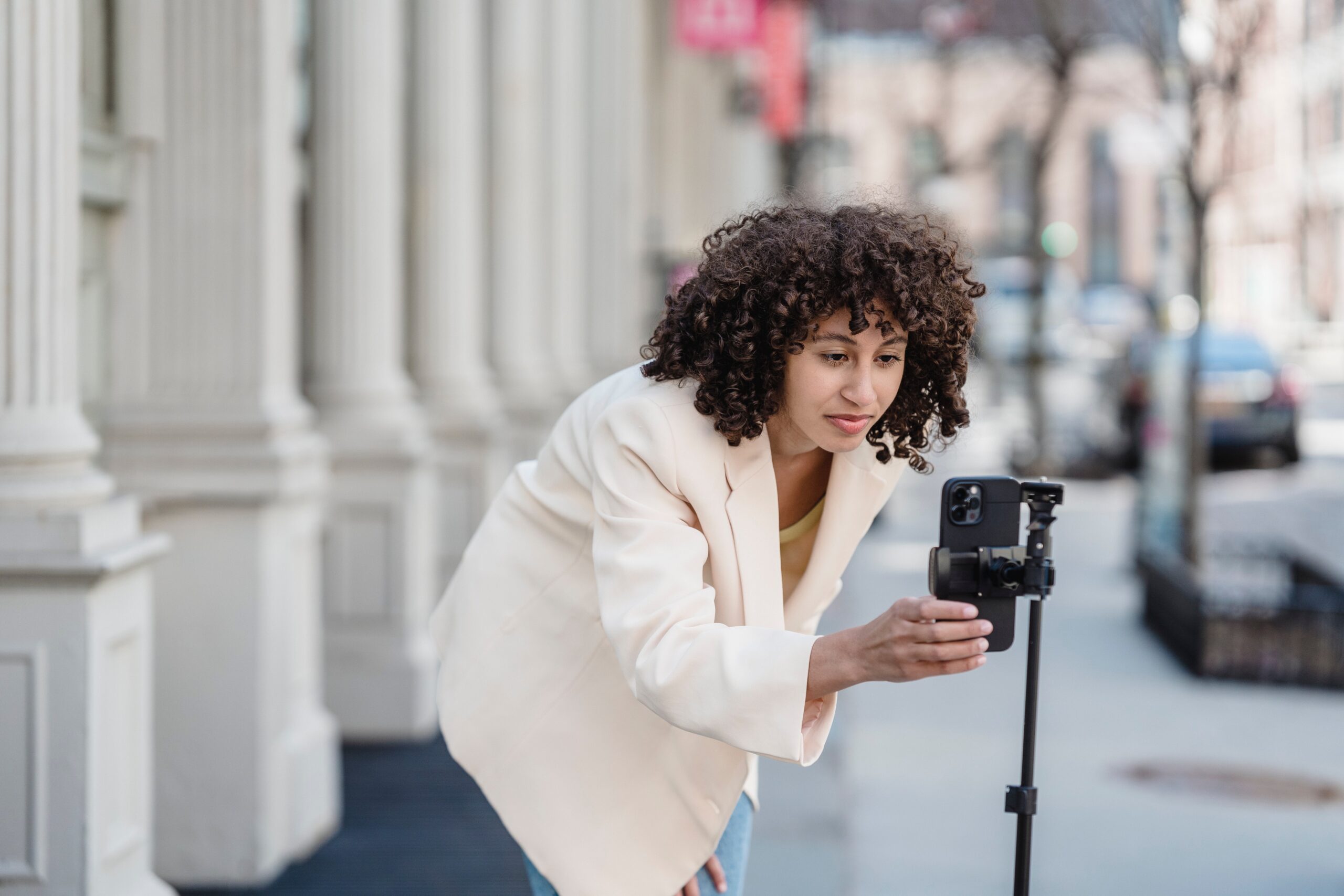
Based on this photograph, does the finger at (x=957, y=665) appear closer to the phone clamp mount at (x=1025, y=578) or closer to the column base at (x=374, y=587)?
the phone clamp mount at (x=1025, y=578)

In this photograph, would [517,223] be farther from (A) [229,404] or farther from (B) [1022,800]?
(B) [1022,800]

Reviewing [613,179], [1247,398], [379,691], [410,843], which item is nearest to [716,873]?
[410,843]

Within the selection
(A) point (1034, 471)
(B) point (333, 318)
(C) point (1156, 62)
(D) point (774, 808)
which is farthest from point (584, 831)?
(A) point (1034, 471)

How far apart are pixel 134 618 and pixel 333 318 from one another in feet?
10.0

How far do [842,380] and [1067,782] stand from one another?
4.53m

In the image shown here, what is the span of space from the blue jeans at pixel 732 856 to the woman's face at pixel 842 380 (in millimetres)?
715

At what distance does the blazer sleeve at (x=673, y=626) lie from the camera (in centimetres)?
211

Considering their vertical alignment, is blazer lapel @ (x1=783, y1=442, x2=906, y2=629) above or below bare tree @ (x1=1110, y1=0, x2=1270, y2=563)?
below

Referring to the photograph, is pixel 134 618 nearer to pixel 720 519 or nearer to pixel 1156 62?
pixel 720 519

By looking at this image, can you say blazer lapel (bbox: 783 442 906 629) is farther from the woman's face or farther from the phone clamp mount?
the phone clamp mount

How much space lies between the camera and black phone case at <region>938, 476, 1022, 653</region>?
6.78ft

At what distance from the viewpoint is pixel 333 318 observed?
6.82 m

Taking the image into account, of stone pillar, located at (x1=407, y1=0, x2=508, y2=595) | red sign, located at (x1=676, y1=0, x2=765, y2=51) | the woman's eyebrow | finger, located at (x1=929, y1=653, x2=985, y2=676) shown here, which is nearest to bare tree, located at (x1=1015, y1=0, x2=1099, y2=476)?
red sign, located at (x1=676, y1=0, x2=765, y2=51)

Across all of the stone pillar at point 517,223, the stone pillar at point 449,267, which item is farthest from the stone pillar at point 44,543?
the stone pillar at point 517,223
